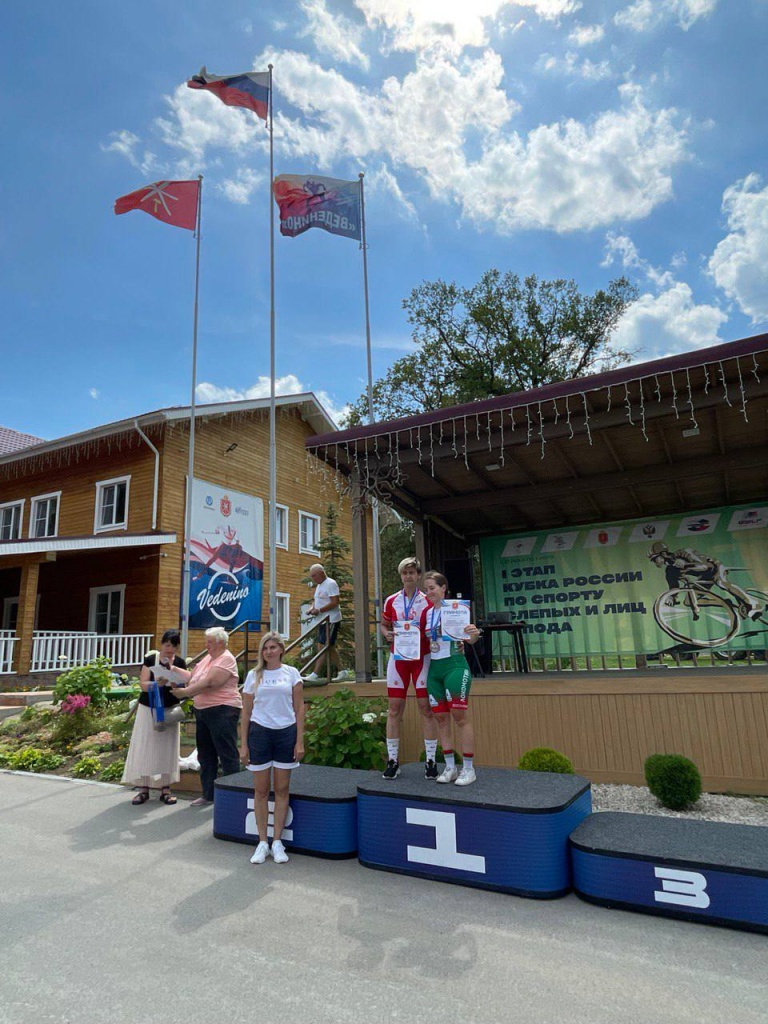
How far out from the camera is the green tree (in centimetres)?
2252

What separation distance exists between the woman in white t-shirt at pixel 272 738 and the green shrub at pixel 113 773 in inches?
125

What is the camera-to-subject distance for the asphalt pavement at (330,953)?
2.27m

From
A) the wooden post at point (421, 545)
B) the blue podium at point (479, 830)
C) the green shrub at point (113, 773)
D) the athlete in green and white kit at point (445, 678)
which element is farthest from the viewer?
the wooden post at point (421, 545)

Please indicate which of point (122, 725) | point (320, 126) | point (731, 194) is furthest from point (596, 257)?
point (122, 725)

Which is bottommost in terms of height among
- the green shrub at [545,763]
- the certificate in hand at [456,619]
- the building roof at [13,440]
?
the green shrub at [545,763]

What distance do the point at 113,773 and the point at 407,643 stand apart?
13.8 ft

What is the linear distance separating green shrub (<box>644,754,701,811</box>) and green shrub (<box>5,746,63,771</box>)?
Result: 6.48m

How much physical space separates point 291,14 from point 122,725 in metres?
12.0

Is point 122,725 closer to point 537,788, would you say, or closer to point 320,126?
point 537,788

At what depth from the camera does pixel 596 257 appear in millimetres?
21016

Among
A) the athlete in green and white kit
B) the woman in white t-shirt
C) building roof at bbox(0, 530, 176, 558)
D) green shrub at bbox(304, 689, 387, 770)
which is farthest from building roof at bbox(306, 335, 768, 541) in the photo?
building roof at bbox(0, 530, 176, 558)

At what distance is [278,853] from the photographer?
158 inches

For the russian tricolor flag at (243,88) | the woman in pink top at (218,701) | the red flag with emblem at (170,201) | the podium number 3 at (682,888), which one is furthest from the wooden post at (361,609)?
the russian tricolor flag at (243,88)

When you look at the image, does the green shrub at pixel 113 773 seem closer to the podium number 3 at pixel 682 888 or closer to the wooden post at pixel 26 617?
the podium number 3 at pixel 682 888
